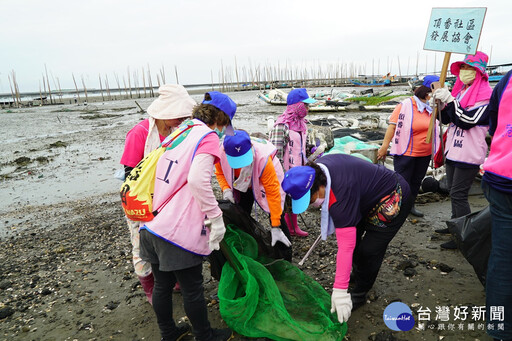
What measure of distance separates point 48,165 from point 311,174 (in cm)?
1021

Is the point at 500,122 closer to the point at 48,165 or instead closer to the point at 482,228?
the point at 482,228

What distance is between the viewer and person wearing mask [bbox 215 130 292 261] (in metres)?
2.57

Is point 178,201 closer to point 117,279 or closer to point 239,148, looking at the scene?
point 239,148

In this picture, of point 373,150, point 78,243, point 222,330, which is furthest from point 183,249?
point 373,150

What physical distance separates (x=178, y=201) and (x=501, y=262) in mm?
1905

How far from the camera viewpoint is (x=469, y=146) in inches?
127

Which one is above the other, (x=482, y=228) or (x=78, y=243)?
(x=482, y=228)

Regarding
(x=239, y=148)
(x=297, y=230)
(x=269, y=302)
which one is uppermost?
(x=239, y=148)

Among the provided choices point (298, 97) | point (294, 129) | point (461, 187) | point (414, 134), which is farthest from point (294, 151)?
point (461, 187)

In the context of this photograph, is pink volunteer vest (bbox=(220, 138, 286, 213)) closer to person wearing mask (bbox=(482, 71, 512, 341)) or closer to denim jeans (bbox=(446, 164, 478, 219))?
person wearing mask (bbox=(482, 71, 512, 341))

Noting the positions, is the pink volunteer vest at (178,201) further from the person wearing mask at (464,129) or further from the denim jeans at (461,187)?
the denim jeans at (461,187)

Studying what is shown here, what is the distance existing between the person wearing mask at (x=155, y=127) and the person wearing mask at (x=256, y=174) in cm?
44

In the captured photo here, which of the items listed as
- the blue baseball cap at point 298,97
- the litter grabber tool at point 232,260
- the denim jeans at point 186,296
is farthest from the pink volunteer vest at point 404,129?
the denim jeans at point 186,296

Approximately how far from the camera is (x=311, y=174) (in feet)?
6.22
